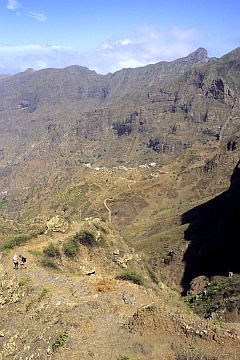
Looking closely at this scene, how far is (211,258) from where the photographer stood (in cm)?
4344

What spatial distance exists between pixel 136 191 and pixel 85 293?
237 feet

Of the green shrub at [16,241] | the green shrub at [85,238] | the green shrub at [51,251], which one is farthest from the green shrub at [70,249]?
the green shrub at [16,241]

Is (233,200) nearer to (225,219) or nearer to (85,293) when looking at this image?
(225,219)

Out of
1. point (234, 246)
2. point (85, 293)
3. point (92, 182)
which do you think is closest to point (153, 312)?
point (85, 293)

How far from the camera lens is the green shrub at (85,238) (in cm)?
3322

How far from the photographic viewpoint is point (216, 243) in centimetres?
4422

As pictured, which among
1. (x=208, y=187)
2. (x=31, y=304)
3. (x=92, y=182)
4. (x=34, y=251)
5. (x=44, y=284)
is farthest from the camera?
(x=92, y=182)

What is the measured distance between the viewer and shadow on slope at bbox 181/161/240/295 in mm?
39750

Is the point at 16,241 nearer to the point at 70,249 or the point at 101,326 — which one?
the point at 70,249

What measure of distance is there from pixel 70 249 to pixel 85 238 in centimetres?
271

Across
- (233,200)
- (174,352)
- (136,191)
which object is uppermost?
(174,352)

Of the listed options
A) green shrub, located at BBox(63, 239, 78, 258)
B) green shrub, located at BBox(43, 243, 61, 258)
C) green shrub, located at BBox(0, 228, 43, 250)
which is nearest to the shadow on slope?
green shrub, located at BBox(63, 239, 78, 258)

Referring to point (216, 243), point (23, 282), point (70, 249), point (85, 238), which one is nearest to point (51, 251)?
point (70, 249)

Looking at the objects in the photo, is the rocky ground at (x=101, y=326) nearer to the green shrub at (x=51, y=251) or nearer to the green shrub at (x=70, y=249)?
the green shrub at (x=51, y=251)
